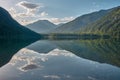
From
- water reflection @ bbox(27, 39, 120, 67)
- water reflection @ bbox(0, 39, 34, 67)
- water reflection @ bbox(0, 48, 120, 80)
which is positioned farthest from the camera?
water reflection @ bbox(27, 39, 120, 67)

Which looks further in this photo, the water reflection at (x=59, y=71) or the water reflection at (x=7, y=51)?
the water reflection at (x=7, y=51)

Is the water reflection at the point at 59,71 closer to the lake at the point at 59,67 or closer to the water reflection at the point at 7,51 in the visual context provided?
the lake at the point at 59,67

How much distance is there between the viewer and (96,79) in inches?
1247

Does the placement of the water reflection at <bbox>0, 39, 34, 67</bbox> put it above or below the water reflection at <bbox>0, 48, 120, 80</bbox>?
above

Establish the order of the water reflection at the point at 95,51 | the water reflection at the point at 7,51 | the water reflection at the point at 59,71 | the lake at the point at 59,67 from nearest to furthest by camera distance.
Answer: the water reflection at the point at 59,71 < the lake at the point at 59,67 < the water reflection at the point at 7,51 < the water reflection at the point at 95,51

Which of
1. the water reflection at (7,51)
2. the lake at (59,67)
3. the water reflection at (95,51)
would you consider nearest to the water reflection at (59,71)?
the lake at (59,67)

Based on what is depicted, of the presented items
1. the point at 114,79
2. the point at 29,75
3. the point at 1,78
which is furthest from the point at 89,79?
the point at 1,78

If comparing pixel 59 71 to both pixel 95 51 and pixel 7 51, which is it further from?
pixel 95 51

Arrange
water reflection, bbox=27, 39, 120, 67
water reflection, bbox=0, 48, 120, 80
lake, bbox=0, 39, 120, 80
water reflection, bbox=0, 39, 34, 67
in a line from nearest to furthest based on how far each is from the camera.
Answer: water reflection, bbox=0, 48, 120, 80, lake, bbox=0, 39, 120, 80, water reflection, bbox=0, 39, 34, 67, water reflection, bbox=27, 39, 120, 67

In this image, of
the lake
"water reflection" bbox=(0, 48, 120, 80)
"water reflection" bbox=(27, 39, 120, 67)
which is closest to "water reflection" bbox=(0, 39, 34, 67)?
the lake

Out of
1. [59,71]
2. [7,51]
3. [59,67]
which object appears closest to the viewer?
[59,71]

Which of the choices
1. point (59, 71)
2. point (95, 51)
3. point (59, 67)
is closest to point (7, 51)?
point (95, 51)

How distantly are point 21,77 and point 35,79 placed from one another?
95.4 inches

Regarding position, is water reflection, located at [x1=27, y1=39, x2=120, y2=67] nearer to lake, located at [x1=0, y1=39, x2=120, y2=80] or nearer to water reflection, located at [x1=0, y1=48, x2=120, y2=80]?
lake, located at [x1=0, y1=39, x2=120, y2=80]
